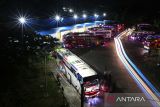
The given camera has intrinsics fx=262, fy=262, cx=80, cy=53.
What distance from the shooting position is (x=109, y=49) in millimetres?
39781

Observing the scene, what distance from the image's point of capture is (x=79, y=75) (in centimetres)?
2077

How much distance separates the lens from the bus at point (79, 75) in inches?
784

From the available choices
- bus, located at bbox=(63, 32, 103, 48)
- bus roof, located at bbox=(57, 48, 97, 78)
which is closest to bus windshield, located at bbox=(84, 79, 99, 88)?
bus roof, located at bbox=(57, 48, 97, 78)

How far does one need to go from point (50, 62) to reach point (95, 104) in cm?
1222

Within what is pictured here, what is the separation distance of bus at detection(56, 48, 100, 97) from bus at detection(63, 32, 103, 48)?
549 inches

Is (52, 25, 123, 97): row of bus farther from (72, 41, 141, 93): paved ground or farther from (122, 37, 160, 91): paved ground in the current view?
(122, 37, 160, 91): paved ground

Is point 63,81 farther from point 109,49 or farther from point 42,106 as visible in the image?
point 109,49

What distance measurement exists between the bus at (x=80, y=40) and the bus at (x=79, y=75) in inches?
549

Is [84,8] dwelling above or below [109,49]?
above

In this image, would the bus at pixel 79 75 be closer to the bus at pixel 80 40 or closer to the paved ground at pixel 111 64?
the paved ground at pixel 111 64

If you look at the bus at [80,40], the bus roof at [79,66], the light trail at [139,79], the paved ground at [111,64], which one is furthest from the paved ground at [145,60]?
the bus roof at [79,66]

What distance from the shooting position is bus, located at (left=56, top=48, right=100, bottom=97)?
784 inches

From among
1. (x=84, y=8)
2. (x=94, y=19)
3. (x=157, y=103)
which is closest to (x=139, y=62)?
(x=157, y=103)

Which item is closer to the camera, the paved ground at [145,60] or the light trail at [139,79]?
the light trail at [139,79]
